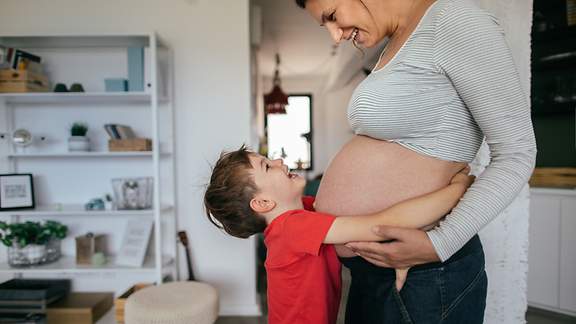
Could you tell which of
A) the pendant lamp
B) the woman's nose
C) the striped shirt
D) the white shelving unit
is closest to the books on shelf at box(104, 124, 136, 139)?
the white shelving unit

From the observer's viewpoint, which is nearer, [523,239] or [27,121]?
[523,239]

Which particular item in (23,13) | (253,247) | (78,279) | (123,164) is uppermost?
(23,13)

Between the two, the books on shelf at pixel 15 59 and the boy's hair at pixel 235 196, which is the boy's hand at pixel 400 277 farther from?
the books on shelf at pixel 15 59

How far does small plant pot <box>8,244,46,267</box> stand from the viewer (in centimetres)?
242

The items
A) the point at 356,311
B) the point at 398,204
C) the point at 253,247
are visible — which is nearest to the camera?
the point at 398,204

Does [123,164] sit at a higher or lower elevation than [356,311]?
higher

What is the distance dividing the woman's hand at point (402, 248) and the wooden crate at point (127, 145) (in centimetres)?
207

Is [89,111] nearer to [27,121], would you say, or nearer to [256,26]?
[27,121]

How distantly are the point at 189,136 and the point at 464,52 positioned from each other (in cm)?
234

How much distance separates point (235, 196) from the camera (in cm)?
108

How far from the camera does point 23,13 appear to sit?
260 centimetres

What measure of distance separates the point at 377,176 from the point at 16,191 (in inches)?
107

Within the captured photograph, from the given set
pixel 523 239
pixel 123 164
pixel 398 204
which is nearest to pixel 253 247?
pixel 123 164

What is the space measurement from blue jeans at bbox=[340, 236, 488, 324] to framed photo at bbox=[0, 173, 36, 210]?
2.64 metres
